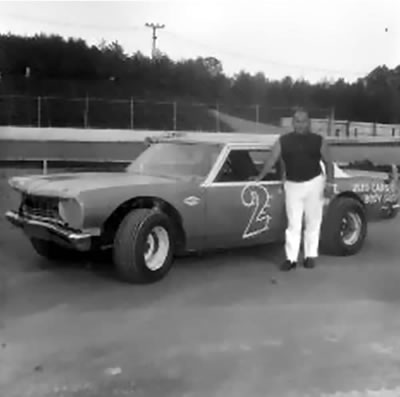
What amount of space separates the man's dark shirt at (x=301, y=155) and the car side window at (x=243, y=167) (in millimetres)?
428

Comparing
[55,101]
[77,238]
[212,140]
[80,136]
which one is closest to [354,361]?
[77,238]

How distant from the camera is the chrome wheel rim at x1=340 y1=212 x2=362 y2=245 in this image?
7.48 meters

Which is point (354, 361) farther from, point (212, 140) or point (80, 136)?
point (80, 136)

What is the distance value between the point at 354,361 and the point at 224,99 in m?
33.3

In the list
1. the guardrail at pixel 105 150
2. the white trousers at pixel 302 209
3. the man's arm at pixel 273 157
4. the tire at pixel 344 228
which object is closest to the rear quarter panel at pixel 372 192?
the tire at pixel 344 228

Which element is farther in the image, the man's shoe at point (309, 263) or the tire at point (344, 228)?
the tire at point (344, 228)

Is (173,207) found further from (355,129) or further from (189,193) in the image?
(355,129)

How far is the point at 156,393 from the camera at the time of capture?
12.0ft

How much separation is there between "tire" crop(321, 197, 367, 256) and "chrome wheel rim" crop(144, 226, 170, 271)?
2.04 m

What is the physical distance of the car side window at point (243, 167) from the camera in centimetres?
667

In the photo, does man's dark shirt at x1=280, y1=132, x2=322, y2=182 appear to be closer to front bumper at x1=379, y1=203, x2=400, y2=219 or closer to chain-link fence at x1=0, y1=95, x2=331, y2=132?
front bumper at x1=379, y1=203, x2=400, y2=219

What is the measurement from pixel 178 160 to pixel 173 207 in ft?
2.75

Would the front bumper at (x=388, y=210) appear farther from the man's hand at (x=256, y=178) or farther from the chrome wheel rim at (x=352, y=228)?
the man's hand at (x=256, y=178)

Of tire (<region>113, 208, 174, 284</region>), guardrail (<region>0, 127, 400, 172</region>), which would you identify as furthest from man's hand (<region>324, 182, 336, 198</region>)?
guardrail (<region>0, 127, 400, 172</region>)
